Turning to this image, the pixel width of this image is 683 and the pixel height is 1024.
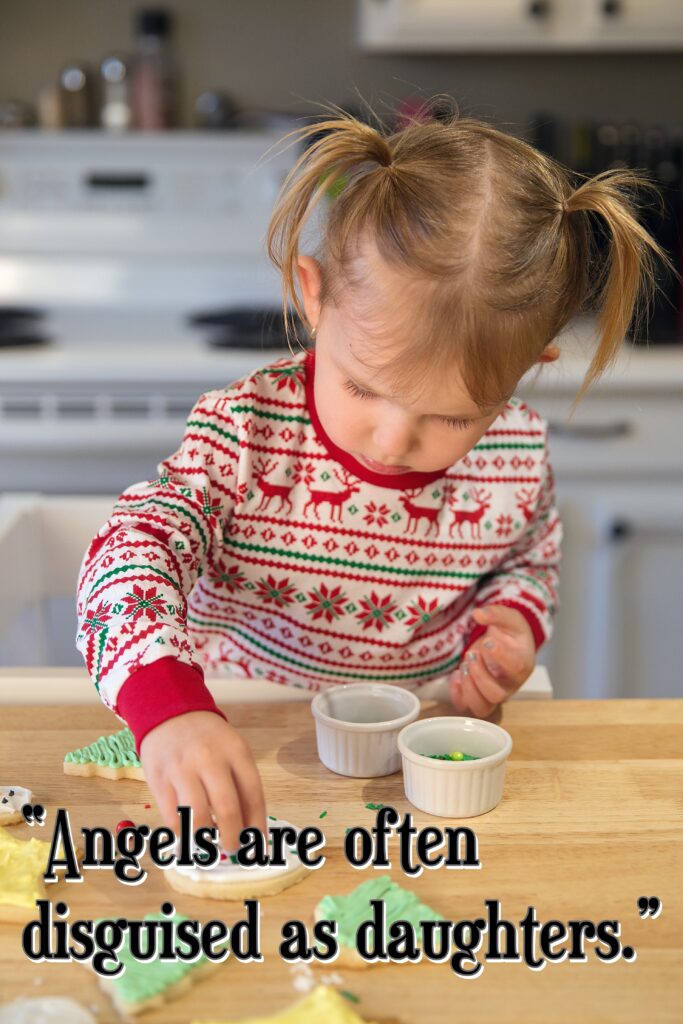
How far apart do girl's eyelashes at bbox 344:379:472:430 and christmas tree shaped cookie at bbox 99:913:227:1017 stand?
0.42 m

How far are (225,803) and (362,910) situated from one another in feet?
0.33

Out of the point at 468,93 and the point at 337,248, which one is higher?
the point at 468,93

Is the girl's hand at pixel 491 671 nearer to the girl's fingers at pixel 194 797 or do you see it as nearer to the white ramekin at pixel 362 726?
the white ramekin at pixel 362 726

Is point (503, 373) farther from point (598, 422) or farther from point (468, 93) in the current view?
point (468, 93)

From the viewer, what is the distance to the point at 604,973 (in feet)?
1.92

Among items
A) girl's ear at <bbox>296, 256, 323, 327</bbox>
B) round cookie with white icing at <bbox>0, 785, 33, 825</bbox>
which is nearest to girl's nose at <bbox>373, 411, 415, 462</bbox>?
girl's ear at <bbox>296, 256, 323, 327</bbox>

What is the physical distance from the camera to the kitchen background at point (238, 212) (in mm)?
1976

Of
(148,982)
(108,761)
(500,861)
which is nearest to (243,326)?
(108,761)

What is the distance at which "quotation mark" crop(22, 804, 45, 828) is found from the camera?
720mm

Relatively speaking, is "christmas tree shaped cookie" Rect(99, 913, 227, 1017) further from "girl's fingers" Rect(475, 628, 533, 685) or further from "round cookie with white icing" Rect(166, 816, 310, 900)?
"girl's fingers" Rect(475, 628, 533, 685)

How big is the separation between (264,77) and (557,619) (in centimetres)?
135

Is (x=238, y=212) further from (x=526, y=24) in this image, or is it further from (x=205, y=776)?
(x=205, y=776)

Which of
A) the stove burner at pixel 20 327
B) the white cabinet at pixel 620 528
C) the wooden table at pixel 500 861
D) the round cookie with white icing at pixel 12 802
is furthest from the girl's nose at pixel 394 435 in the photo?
the stove burner at pixel 20 327

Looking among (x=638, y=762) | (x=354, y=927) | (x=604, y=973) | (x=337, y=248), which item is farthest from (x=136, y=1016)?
(x=337, y=248)
